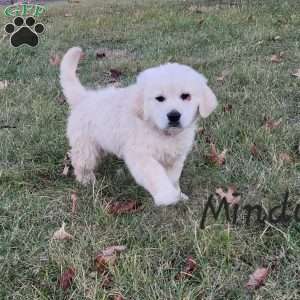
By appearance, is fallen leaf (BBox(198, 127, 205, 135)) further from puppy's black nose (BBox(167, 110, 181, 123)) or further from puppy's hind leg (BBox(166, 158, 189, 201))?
puppy's black nose (BBox(167, 110, 181, 123))

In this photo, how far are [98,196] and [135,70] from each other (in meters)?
2.74

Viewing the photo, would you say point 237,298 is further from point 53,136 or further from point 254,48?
point 254,48

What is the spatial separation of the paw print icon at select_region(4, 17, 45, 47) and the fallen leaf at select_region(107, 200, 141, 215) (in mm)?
3225

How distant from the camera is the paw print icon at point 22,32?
5.68 metres

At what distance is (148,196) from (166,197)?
47 centimetres

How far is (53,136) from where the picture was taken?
3842mm

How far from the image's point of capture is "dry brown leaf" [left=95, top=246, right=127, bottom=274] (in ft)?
7.55

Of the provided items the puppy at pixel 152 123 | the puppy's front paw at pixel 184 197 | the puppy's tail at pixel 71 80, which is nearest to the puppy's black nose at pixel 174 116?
the puppy at pixel 152 123

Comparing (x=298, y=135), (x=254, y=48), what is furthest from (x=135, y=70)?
(x=298, y=135)

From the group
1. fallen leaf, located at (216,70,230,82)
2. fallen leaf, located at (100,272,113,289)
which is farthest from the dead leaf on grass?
fallen leaf, located at (100,272,113,289)

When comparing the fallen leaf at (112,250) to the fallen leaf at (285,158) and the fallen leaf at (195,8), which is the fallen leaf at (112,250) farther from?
the fallen leaf at (195,8)

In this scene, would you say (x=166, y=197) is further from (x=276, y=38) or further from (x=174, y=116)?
(x=276, y=38)

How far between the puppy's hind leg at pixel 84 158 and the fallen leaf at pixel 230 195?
0.85 metres

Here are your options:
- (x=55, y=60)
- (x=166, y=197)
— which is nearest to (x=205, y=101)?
(x=166, y=197)
